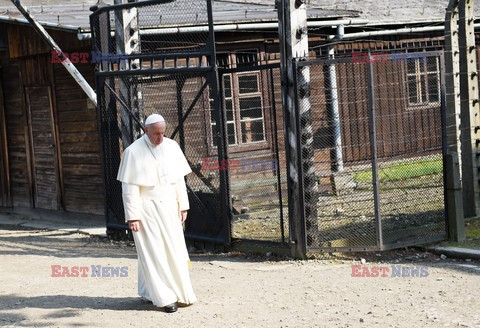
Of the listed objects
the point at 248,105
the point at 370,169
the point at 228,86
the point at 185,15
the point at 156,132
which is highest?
the point at 185,15

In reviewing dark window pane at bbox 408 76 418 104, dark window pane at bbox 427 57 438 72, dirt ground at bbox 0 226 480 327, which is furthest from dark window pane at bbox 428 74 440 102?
dirt ground at bbox 0 226 480 327

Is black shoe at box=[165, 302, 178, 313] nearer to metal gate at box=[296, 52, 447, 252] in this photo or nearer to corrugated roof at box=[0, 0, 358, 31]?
metal gate at box=[296, 52, 447, 252]

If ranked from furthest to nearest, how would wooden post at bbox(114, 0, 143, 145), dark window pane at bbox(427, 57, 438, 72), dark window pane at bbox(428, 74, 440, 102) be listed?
1. dark window pane at bbox(427, 57, 438, 72)
2. dark window pane at bbox(428, 74, 440, 102)
3. wooden post at bbox(114, 0, 143, 145)

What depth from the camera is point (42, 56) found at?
16.0 meters

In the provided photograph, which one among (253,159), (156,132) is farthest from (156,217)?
(253,159)

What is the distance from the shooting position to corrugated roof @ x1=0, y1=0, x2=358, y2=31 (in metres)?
13.0

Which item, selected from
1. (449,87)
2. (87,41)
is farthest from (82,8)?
(449,87)

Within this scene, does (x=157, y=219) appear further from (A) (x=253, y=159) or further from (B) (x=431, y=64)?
(B) (x=431, y=64)

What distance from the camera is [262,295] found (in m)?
8.98

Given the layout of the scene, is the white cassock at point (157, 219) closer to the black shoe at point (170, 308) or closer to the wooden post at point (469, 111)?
the black shoe at point (170, 308)

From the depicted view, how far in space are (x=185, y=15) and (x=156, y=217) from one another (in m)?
5.10

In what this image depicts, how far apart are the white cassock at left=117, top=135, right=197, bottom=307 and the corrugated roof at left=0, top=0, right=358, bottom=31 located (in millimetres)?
4132

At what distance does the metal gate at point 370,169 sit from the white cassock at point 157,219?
212 cm

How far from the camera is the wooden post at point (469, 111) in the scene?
39.9 feet
